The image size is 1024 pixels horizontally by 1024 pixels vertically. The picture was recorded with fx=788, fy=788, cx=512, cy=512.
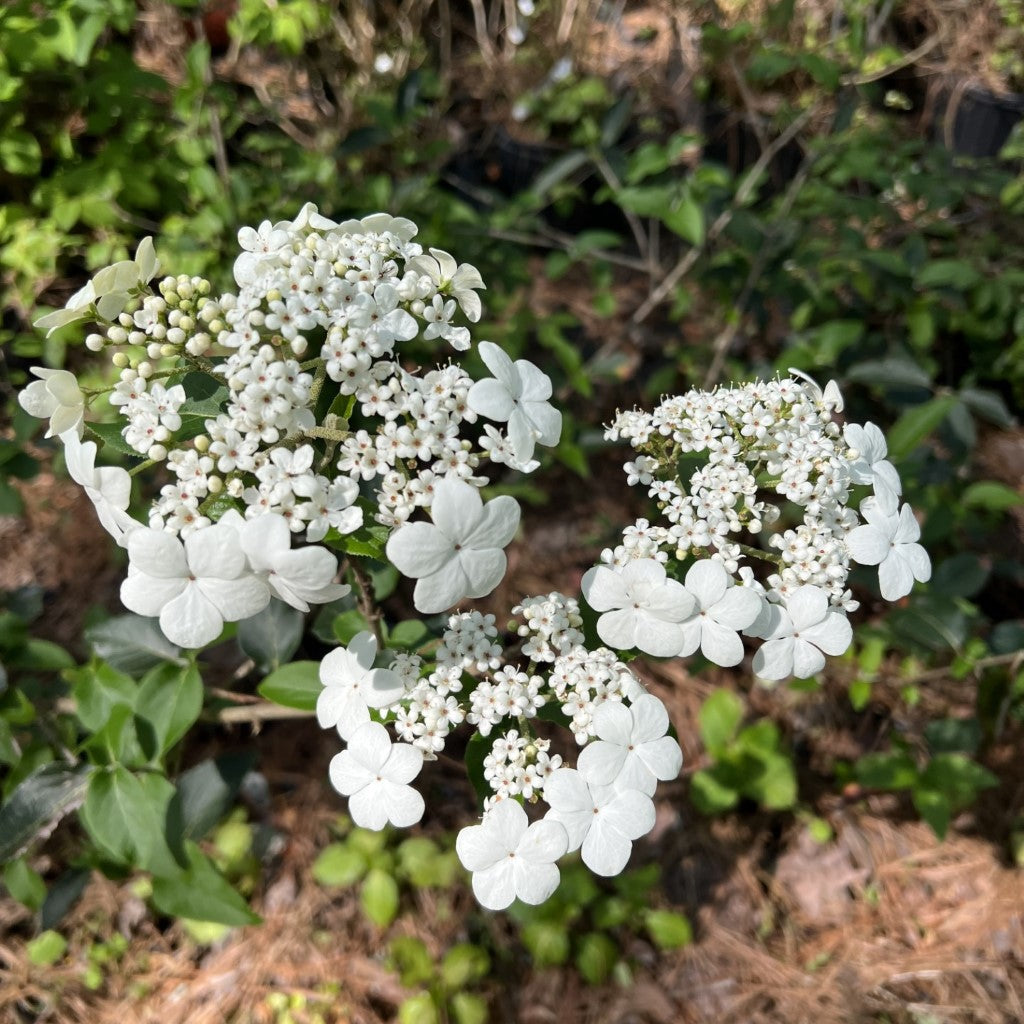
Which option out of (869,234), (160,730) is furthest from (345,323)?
(869,234)

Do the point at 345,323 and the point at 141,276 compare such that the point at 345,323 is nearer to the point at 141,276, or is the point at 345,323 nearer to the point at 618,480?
the point at 141,276

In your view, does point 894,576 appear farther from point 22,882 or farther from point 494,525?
point 22,882

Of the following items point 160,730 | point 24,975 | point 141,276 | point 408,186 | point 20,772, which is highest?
point 141,276

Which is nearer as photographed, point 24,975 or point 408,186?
point 24,975

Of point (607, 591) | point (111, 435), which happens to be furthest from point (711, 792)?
point (111, 435)

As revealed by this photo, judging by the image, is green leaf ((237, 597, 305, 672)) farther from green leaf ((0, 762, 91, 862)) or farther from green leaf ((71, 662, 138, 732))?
green leaf ((0, 762, 91, 862))

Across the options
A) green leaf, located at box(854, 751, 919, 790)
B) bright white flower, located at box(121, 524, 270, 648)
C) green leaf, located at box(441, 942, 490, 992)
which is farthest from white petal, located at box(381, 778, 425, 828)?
green leaf, located at box(854, 751, 919, 790)

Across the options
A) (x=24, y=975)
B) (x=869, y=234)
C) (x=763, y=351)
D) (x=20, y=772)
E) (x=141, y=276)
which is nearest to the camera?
(x=141, y=276)
